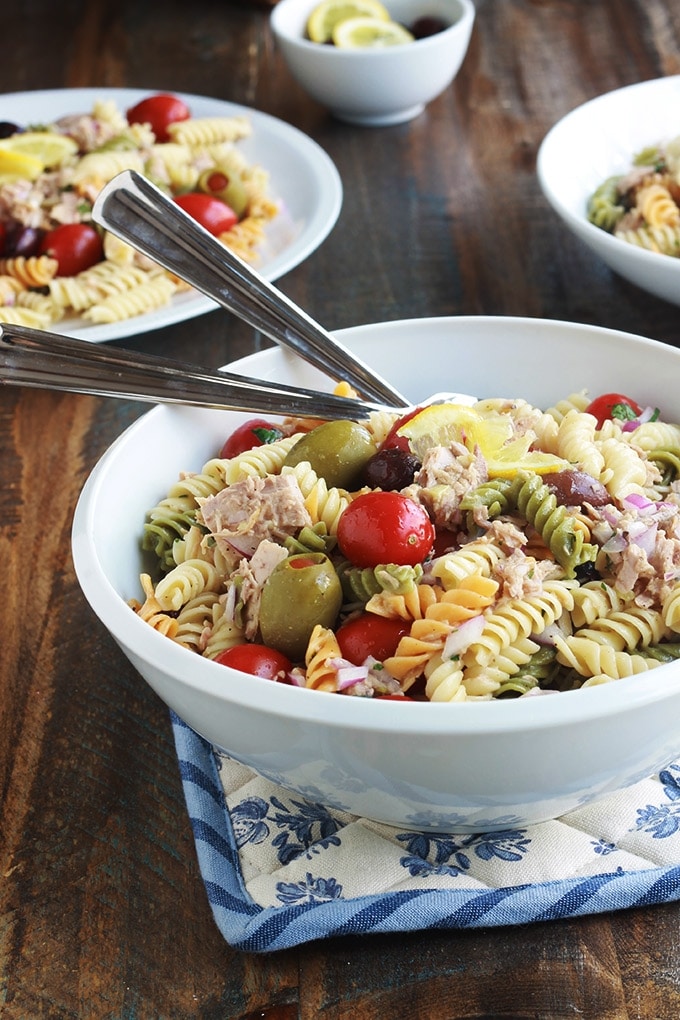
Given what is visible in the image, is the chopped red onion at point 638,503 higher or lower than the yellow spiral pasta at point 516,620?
higher

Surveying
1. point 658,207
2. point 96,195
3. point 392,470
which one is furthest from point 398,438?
point 96,195

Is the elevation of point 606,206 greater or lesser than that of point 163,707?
greater

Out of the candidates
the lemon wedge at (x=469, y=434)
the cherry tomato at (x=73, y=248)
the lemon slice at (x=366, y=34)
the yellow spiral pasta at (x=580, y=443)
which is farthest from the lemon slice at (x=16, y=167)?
the yellow spiral pasta at (x=580, y=443)

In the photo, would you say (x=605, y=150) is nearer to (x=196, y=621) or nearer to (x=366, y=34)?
(x=366, y=34)

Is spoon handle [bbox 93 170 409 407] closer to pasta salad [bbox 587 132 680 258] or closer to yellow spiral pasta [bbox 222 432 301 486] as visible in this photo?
yellow spiral pasta [bbox 222 432 301 486]

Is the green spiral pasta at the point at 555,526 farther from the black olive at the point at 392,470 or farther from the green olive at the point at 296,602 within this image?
the green olive at the point at 296,602
